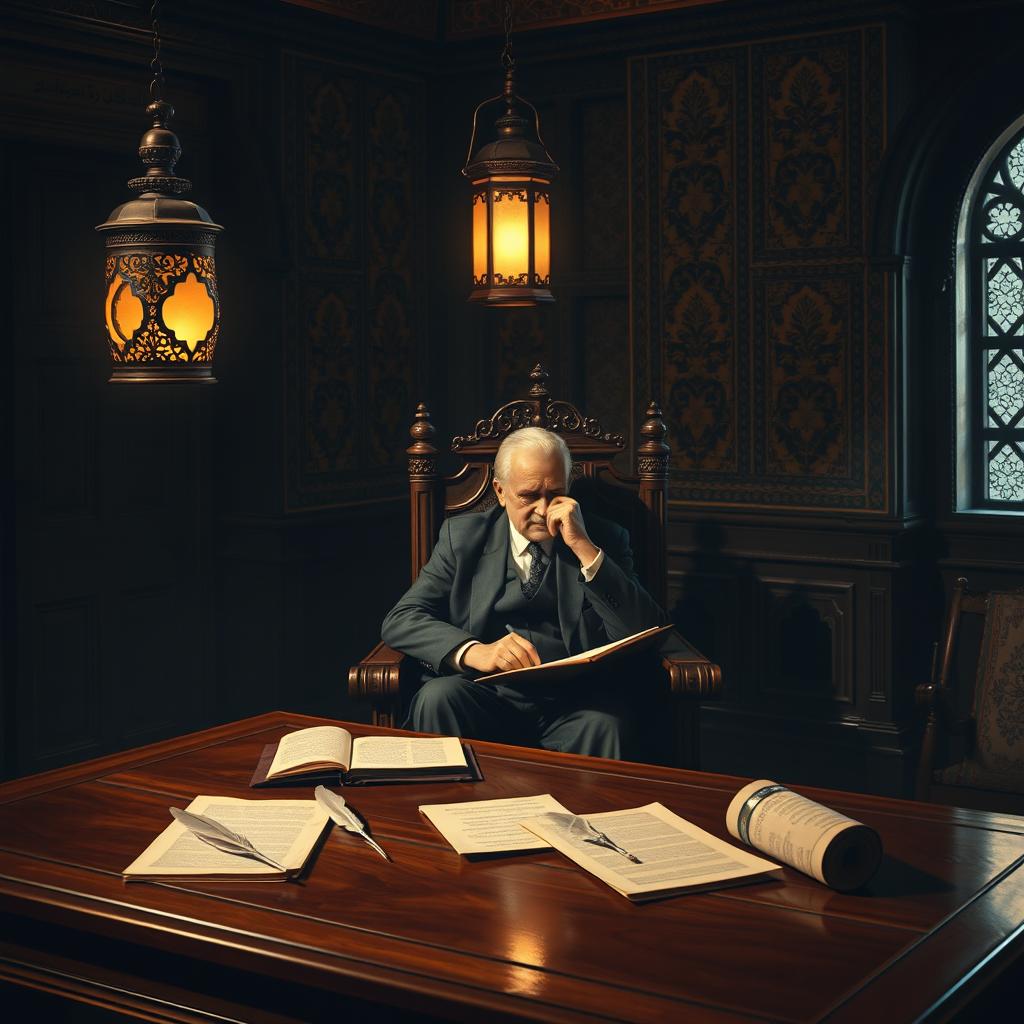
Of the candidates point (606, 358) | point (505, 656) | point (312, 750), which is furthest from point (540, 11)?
point (312, 750)

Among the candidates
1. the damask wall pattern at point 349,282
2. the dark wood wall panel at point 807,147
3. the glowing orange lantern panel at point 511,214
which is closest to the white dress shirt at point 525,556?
the glowing orange lantern panel at point 511,214

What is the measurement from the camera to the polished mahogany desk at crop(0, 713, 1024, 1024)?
1.67 meters

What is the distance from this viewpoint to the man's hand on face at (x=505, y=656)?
3.51m

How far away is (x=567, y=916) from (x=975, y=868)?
644 mm

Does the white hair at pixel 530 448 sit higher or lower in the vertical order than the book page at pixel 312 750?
higher

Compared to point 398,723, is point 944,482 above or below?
above

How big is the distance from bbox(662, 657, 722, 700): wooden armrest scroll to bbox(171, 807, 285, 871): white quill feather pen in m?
1.62

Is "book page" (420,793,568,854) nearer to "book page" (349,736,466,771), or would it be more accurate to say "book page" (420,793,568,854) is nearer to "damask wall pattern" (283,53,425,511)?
"book page" (349,736,466,771)

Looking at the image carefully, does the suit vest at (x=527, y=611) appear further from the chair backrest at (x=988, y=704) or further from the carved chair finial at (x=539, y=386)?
the chair backrest at (x=988, y=704)

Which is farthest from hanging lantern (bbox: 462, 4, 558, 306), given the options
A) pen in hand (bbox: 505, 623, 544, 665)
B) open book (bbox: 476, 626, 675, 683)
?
open book (bbox: 476, 626, 675, 683)

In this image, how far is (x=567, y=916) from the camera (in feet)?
6.23

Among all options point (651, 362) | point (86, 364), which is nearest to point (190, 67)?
point (86, 364)

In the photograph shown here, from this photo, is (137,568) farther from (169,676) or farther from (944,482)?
(944,482)

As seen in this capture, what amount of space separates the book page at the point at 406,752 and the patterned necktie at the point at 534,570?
1064 mm
